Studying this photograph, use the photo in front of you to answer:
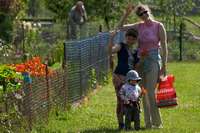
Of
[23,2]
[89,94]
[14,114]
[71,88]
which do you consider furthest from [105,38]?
[14,114]

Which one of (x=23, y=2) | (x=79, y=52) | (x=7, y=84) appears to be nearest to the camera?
(x=7, y=84)

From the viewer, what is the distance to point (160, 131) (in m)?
11.4

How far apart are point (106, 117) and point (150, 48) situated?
2228 millimetres

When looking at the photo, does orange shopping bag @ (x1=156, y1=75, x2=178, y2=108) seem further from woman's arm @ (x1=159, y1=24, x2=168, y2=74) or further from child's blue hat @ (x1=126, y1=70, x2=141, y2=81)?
child's blue hat @ (x1=126, y1=70, x2=141, y2=81)

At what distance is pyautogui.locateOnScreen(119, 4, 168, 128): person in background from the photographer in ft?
37.6

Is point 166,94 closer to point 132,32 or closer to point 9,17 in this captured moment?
point 132,32

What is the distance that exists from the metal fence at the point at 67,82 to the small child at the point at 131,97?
139cm

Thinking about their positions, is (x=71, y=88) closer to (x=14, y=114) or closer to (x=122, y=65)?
(x=122, y=65)

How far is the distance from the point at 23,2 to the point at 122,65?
1606 centimetres

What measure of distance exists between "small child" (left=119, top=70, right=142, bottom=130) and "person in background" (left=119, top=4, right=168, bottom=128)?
0.88ft

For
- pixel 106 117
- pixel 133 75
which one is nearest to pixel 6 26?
pixel 106 117

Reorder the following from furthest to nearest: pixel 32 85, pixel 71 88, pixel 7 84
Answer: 1. pixel 71 88
2. pixel 32 85
3. pixel 7 84

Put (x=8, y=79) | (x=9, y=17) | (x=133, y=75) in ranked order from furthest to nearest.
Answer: (x=9, y=17), (x=133, y=75), (x=8, y=79)

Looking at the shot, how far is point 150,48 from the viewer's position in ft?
37.8
